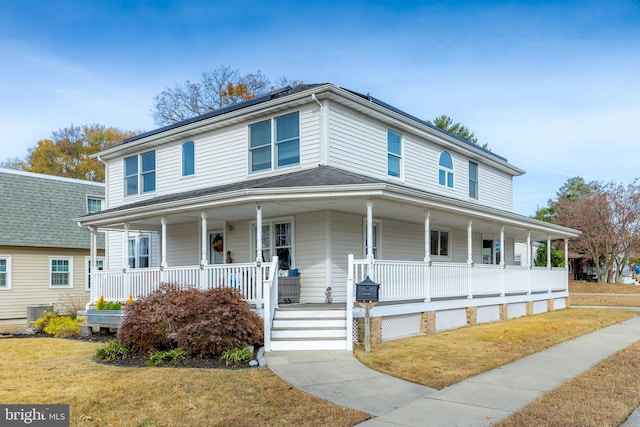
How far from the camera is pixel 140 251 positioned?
20078 mm

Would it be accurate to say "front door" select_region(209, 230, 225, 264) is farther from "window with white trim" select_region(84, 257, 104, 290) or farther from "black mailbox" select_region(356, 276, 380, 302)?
"window with white trim" select_region(84, 257, 104, 290)

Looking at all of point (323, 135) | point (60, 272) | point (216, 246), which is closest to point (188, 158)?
point (216, 246)

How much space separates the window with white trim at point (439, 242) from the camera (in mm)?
18516

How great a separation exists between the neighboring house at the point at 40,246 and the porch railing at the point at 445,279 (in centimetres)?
1385

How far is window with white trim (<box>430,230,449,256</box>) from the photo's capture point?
18516 mm

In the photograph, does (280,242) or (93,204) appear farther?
(93,204)

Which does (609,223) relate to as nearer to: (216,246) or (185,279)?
(216,246)

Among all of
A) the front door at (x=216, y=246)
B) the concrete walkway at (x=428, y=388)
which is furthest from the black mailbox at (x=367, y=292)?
the front door at (x=216, y=246)

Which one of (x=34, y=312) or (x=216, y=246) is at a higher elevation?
(x=216, y=246)

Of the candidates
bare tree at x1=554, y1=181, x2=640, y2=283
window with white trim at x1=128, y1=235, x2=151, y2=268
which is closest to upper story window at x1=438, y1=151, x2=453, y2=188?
window with white trim at x1=128, y1=235, x2=151, y2=268

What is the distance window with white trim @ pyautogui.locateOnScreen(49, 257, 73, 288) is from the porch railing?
15652mm

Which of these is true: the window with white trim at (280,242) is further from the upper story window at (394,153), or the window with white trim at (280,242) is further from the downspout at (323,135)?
the upper story window at (394,153)

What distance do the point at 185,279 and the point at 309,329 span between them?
4.25 m

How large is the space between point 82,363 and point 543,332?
10653 mm
